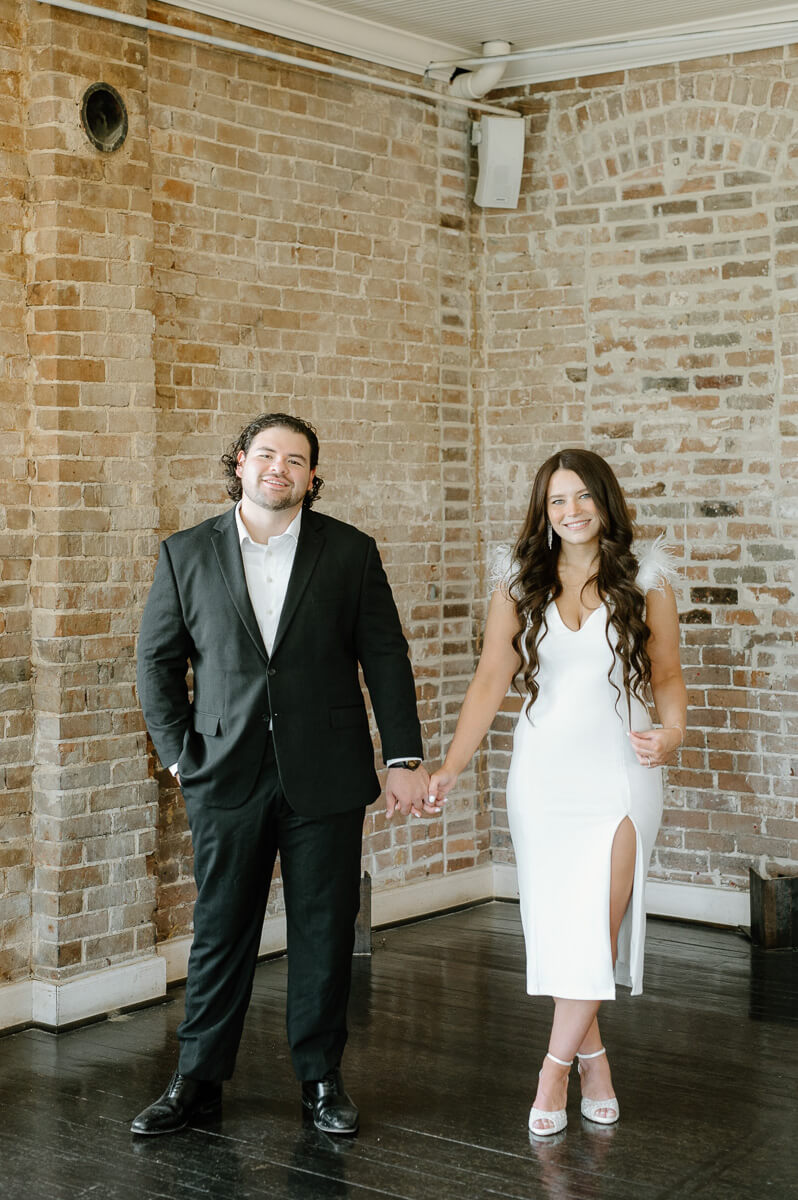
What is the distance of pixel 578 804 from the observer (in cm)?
353

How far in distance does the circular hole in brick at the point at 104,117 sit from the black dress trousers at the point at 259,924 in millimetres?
2197

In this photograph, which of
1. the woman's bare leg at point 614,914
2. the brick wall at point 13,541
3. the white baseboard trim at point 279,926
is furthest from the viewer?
the white baseboard trim at point 279,926

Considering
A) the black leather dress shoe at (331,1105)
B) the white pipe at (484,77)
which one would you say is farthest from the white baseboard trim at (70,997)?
the white pipe at (484,77)

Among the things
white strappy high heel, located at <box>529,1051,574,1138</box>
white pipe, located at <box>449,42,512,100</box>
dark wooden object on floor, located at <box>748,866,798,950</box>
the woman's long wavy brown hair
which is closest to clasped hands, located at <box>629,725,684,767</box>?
the woman's long wavy brown hair

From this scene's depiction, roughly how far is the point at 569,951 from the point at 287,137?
10.7 ft

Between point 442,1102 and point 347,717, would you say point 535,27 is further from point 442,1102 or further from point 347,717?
point 442,1102

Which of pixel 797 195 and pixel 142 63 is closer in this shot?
pixel 142 63

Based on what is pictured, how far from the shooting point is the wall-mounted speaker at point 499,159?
591 centimetres

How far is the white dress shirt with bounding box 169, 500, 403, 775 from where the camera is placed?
364 centimetres

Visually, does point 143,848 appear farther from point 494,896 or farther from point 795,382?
point 795,382

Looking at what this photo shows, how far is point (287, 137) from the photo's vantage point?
531cm

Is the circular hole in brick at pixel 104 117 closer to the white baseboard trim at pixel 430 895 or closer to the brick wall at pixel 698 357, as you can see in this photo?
the brick wall at pixel 698 357

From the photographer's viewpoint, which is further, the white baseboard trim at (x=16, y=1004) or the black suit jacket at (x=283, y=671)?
the white baseboard trim at (x=16, y=1004)

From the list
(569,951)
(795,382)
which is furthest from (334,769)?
(795,382)
